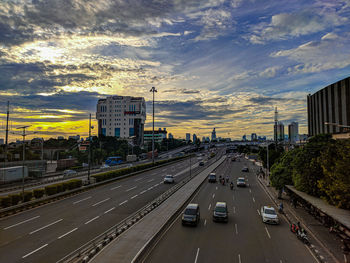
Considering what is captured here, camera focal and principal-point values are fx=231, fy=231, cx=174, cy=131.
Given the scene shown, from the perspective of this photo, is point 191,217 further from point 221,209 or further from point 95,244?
point 95,244

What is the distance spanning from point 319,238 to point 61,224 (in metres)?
22.7

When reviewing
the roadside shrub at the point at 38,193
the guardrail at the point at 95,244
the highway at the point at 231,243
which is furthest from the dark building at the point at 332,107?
the roadside shrub at the point at 38,193

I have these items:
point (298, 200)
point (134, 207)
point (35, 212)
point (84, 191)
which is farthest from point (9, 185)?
point (298, 200)

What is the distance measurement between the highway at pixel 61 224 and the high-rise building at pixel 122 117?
15043cm

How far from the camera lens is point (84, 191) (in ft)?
122

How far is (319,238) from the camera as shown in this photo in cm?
1969

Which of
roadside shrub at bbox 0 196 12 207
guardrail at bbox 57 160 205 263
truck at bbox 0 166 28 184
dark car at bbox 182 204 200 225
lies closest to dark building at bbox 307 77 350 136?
dark car at bbox 182 204 200 225

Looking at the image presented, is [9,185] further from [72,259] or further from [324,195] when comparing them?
[324,195]

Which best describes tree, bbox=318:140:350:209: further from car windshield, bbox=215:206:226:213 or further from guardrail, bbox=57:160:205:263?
guardrail, bbox=57:160:205:263

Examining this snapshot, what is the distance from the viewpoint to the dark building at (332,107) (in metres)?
46.8

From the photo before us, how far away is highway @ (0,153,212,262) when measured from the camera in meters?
15.5

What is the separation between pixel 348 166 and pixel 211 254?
13.6 m

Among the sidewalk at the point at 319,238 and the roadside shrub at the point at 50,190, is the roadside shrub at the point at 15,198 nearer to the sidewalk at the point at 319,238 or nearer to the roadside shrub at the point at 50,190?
the roadside shrub at the point at 50,190

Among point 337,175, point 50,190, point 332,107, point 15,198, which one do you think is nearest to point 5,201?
point 15,198
